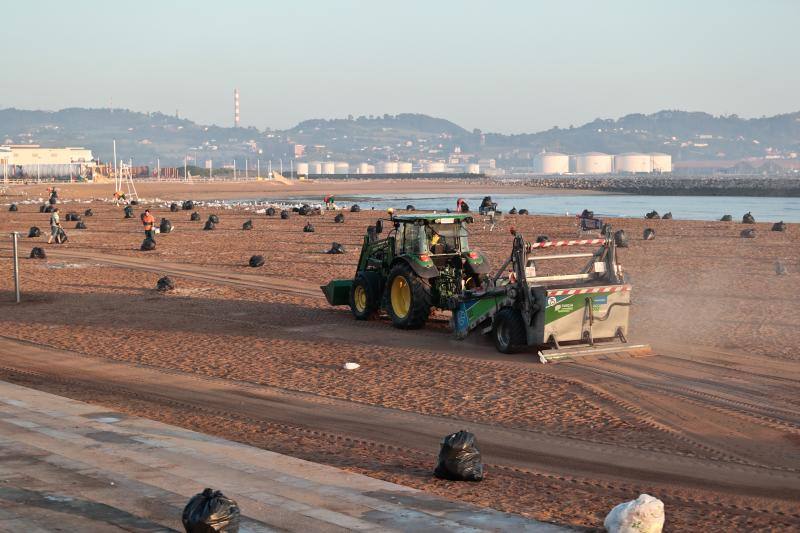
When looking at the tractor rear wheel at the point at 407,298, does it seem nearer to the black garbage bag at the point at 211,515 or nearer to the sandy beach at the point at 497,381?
the sandy beach at the point at 497,381

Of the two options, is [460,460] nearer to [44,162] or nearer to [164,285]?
[164,285]

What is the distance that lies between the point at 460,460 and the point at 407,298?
8.49 metres

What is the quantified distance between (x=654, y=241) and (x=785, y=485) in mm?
27813

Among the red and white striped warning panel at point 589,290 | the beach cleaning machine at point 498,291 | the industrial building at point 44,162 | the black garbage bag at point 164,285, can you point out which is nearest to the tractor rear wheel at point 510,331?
the beach cleaning machine at point 498,291

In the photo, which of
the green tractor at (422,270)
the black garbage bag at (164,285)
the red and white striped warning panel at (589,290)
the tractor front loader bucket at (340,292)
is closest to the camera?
the red and white striped warning panel at (589,290)

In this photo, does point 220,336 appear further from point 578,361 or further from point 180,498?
point 180,498

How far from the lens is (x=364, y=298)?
18688 millimetres

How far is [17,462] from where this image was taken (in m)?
9.45

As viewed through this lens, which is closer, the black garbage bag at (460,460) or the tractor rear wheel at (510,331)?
the black garbage bag at (460,460)

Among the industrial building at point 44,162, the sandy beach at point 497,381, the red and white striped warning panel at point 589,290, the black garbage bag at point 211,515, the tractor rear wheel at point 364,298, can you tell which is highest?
the industrial building at point 44,162

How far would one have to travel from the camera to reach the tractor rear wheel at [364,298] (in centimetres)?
1841

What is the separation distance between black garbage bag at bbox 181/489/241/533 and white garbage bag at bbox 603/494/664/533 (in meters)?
2.87

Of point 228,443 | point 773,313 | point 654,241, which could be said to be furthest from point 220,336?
point 654,241

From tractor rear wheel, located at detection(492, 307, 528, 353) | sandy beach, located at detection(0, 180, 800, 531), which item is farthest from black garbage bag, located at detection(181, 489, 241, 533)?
tractor rear wheel, located at detection(492, 307, 528, 353)
